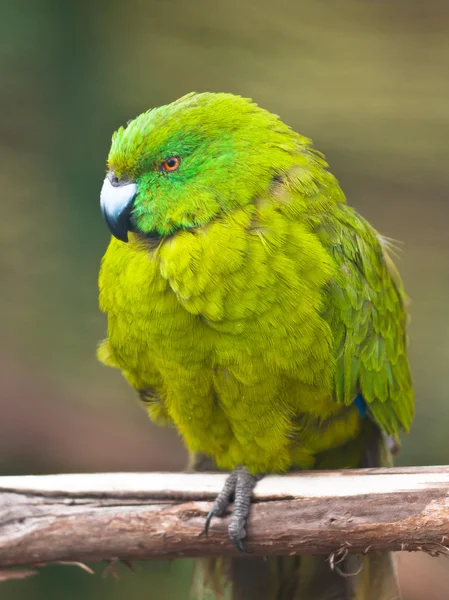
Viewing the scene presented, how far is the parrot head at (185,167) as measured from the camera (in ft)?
7.75

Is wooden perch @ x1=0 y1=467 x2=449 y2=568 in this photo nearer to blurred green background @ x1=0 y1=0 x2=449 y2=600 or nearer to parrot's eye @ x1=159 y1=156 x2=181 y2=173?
parrot's eye @ x1=159 y1=156 x2=181 y2=173

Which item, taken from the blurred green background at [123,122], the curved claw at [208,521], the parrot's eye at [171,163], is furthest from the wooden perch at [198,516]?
the blurred green background at [123,122]

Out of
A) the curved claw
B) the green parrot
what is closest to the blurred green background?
the green parrot

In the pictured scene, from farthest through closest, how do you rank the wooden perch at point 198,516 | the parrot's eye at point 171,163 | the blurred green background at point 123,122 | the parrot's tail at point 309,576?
the blurred green background at point 123,122, the parrot's tail at point 309,576, the parrot's eye at point 171,163, the wooden perch at point 198,516

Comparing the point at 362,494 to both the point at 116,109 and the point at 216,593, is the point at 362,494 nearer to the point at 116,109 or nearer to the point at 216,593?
the point at 216,593

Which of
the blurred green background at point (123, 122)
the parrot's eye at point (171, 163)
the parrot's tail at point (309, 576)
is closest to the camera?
the parrot's eye at point (171, 163)

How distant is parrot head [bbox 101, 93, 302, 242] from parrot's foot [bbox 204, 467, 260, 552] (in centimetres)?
91

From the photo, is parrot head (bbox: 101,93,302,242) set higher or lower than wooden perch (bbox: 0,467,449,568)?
higher

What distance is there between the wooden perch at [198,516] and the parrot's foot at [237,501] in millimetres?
26

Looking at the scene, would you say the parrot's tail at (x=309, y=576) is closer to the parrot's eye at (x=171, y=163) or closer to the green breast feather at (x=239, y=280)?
the green breast feather at (x=239, y=280)

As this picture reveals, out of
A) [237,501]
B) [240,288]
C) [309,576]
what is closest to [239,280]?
[240,288]

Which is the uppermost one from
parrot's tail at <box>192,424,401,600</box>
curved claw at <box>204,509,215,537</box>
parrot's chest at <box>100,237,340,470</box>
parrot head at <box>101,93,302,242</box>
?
parrot head at <box>101,93,302,242</box>

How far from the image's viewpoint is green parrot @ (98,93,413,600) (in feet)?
7.66

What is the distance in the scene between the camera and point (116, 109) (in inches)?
180
